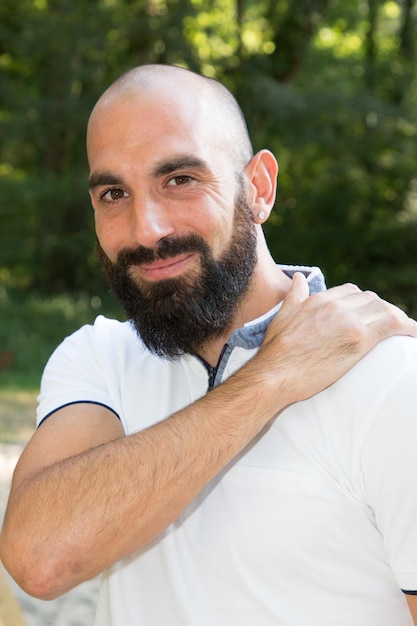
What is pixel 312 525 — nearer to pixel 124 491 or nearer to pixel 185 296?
pixel 124 491

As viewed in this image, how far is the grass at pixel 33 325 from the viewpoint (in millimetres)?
11812

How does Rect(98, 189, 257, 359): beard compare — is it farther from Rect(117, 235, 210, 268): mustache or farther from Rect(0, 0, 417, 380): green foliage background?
Rect(0, 0, 417, 380): green foliage background

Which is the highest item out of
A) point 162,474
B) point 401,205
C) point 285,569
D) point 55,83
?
point 162,474

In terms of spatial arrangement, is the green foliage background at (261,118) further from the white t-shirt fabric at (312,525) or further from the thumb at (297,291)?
the white t-shirt fabric at (312,525)

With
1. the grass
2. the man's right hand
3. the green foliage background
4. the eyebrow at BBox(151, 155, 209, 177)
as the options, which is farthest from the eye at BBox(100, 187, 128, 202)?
the green foliage background

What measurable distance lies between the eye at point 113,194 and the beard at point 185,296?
0.38 ft

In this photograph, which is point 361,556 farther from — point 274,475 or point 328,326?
point 328,326

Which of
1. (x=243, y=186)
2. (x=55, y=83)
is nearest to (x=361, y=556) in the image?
(x=243, y=186)

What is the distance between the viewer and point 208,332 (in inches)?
78.7

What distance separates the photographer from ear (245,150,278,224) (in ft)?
7.13

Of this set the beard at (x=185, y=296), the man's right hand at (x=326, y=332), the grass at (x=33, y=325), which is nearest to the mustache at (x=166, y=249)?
the beard at (x=185, y=296)

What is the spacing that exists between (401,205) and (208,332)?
1505cm

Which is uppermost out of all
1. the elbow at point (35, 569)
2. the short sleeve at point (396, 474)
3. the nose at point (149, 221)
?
the nose at point (149, 221)

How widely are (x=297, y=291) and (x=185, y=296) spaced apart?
243mm
